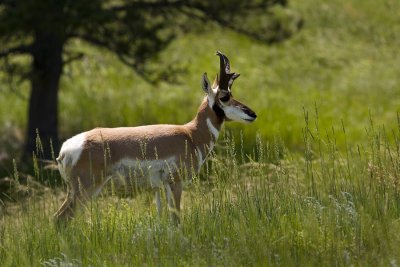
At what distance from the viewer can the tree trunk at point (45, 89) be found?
495 inches

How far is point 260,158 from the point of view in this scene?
18.7 ft

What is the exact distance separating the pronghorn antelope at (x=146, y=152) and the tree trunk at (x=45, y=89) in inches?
222

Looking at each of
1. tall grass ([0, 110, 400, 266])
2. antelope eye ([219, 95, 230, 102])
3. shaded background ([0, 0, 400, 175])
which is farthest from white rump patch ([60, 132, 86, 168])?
shaded background ([0, 0, 400, 175])

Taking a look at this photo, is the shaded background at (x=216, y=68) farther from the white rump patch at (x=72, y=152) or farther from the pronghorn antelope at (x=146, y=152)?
the white rump patch at (x=72, y=152)

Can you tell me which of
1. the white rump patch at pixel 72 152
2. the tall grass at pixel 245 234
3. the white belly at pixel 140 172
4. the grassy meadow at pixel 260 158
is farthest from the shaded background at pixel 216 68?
the tall grass at pixel 245 234

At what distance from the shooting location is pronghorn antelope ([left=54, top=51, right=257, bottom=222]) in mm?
6590

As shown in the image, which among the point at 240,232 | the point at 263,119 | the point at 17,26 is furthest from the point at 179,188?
the point at 263,119

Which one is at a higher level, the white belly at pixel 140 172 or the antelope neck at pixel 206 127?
the antelope neck at pixel 206 127

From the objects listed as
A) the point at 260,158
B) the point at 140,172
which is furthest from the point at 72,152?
Answer: the point at 260,158

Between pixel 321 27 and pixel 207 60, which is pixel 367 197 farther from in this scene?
pixel 321 27

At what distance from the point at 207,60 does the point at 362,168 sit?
1394 cm

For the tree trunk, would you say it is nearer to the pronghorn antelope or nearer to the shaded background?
the shaded background

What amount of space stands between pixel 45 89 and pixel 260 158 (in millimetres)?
8497

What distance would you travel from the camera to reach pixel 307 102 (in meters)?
16.5
